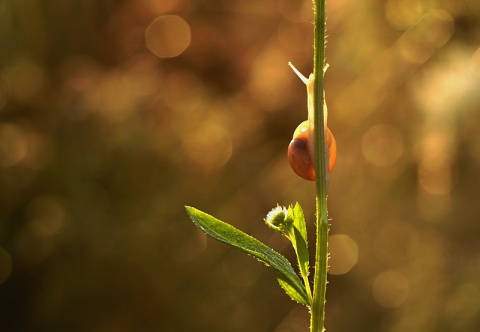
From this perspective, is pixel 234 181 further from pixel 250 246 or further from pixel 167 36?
pixel 250 246

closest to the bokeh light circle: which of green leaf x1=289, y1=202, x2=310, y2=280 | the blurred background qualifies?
the blurred background

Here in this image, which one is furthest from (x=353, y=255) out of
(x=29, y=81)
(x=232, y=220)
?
(x=29, y=81)

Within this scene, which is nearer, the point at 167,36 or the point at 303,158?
the point at 303,158

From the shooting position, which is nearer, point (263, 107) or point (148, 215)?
point (148, 215)

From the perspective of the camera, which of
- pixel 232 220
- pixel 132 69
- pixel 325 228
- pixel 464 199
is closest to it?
pixel 325 228

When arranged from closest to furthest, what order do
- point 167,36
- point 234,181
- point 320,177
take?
point 320,177
point 234,181
point 167,36

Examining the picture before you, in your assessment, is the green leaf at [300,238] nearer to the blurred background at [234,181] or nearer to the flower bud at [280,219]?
the flower bud at [280,219]

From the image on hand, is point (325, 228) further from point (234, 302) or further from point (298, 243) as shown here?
point (234, 302)

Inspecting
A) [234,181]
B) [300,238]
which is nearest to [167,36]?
[234,181]
